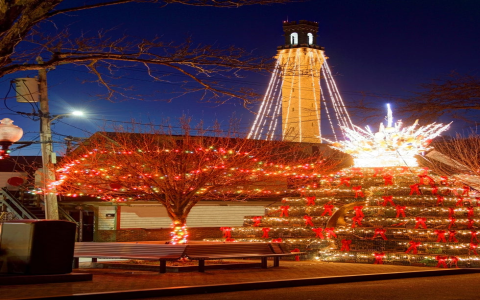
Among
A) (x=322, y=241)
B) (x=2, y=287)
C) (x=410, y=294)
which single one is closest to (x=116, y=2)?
(x=2, y=287)

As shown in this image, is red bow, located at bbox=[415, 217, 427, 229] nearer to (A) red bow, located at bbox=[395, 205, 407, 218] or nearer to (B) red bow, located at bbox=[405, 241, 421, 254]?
(A) red bow, located at bbox=[395, 205, 407, 218]

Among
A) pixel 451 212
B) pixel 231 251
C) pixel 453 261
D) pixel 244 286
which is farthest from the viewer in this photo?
pixel 451 212

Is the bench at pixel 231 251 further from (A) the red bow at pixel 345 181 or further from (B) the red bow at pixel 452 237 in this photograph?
(A) the red bow at pixel 345 181

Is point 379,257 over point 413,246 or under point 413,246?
under

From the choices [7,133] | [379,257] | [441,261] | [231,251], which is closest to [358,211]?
[379,257]

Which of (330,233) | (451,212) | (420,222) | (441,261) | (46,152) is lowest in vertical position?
(441,261)

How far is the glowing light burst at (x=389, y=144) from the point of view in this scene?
1925 cm

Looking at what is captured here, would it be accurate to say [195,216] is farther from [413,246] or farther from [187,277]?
[187,277]

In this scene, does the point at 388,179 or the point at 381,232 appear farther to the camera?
the point at 388,179

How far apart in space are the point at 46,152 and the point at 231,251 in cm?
685

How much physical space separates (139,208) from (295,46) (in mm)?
33205

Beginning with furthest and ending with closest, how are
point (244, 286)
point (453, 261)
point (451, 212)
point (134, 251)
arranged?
point (451, 212) < point (453, 261) < point (134, 251) < point (244, 286)

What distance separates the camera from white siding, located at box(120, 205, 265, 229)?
35562 mm

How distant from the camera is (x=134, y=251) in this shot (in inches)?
574
